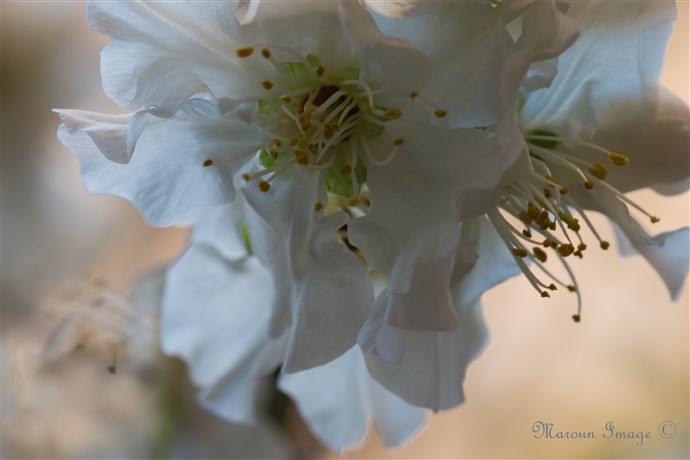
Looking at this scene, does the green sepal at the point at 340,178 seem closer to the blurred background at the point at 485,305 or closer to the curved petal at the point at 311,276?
the curved petal at the point at 311,276

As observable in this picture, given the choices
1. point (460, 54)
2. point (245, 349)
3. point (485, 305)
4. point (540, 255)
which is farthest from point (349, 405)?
point (485, 305)

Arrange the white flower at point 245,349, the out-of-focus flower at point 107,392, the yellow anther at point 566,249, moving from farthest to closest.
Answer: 1. the out-of-focus flower at point 107,392
2. the white flower at point 245,349
3. the yellow anther at point 566,249

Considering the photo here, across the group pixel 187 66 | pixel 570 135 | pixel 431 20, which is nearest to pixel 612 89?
pixel 570 135

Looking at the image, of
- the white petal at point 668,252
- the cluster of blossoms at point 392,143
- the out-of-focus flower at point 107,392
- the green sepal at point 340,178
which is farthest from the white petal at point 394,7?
the out-of-focus flower at point 107,392

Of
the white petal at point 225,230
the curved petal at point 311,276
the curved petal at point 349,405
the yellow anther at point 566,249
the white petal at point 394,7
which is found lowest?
the curved petal at point 349,405

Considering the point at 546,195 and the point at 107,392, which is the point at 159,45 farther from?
the point at 107,392

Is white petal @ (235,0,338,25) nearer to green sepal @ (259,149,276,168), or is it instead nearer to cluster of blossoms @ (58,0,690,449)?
cluster of blossoms @ (58,0,690,449)
